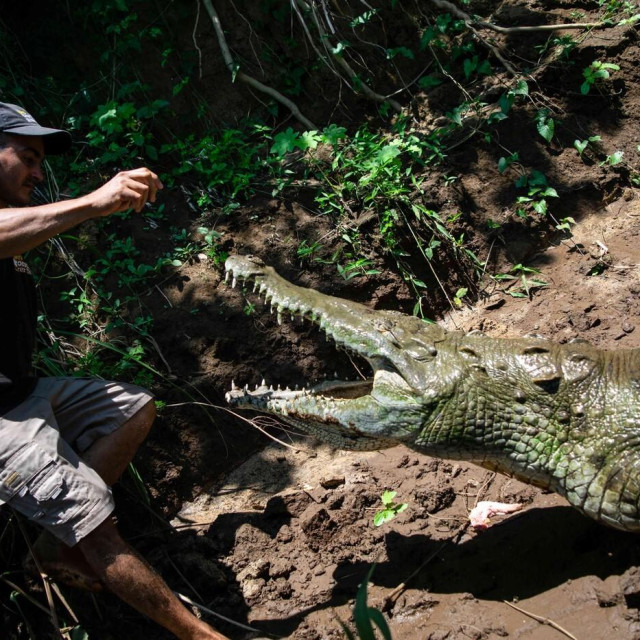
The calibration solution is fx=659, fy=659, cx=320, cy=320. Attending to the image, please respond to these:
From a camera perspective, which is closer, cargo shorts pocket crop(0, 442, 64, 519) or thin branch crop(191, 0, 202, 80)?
cargo shorts pocket crop(0, 442, 64, 519)

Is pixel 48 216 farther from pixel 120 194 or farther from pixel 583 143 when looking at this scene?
pixel 583 143

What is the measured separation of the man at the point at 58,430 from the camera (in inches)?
107

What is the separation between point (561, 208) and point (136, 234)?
3.14 m

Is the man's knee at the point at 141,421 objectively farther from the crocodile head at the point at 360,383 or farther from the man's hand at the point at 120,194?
the man's hand at the point at 120,194

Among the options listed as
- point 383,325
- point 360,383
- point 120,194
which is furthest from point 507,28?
point 120,194

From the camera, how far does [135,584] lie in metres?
2.75

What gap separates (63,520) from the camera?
2.73m

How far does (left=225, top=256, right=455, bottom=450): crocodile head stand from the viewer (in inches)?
122

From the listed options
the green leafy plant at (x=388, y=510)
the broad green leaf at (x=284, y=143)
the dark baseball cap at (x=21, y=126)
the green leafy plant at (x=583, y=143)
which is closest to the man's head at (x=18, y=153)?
the dark baseball cap at (x=21, y=126)

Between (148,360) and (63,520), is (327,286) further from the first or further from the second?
(63,520)

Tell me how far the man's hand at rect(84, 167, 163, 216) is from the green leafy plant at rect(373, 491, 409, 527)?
183cm

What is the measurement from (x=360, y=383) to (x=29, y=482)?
5.37 ft

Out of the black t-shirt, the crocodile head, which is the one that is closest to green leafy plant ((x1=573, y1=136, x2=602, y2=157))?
the crocodile head

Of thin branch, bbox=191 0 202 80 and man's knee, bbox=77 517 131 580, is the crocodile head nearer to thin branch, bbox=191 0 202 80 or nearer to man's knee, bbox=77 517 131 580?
man's knee, bbox=77 517 131 580
